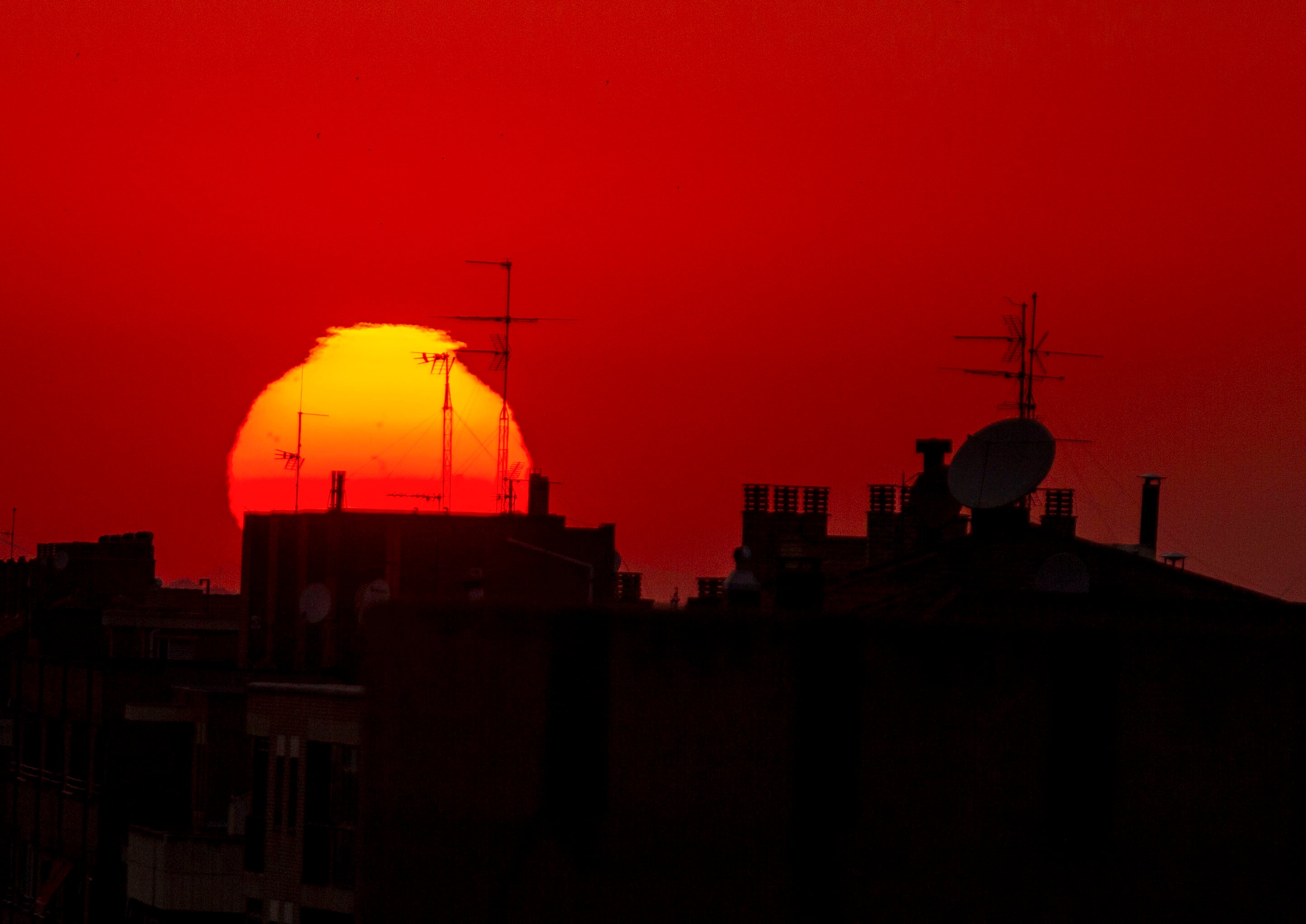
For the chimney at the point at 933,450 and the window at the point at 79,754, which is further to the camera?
the chimney at the point at 933,450

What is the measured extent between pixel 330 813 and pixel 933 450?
2428 cm

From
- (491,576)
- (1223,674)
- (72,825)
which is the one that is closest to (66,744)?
(72,825)

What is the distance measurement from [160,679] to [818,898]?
24.1m

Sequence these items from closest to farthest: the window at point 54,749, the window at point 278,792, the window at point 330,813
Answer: the window at point 330,813, the window at point 278,792, the window at point 54,749

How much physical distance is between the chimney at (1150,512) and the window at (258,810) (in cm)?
3084

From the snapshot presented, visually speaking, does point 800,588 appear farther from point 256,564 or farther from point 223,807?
point 256,564

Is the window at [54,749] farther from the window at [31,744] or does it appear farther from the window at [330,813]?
the window at [330,813]

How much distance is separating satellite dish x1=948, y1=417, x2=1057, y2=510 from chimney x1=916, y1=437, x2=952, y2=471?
488 inches

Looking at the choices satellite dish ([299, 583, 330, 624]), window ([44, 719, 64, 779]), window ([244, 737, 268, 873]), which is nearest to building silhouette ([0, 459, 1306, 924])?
window ([244, 737, 268, 873])

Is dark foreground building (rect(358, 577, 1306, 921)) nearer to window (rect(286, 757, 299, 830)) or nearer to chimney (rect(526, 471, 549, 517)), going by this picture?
window (rect(286, 757, 299, 830))

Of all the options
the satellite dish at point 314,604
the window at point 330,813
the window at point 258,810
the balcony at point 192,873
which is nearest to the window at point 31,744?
the satellite dish at point 314,604

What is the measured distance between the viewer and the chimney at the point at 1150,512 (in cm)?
5672

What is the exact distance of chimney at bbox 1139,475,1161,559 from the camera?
56.7m

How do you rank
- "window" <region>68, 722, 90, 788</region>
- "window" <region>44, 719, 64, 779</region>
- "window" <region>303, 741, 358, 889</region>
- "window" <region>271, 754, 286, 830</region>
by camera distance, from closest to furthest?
1. "window" <region>303, 741, 358, 889</region>
2. "window" <region>271, 754, 286, 830</region>
3. "window" <region>68, 722, 90, 788</region>
4. "window" <region>44, 719, 64, 779</region>
